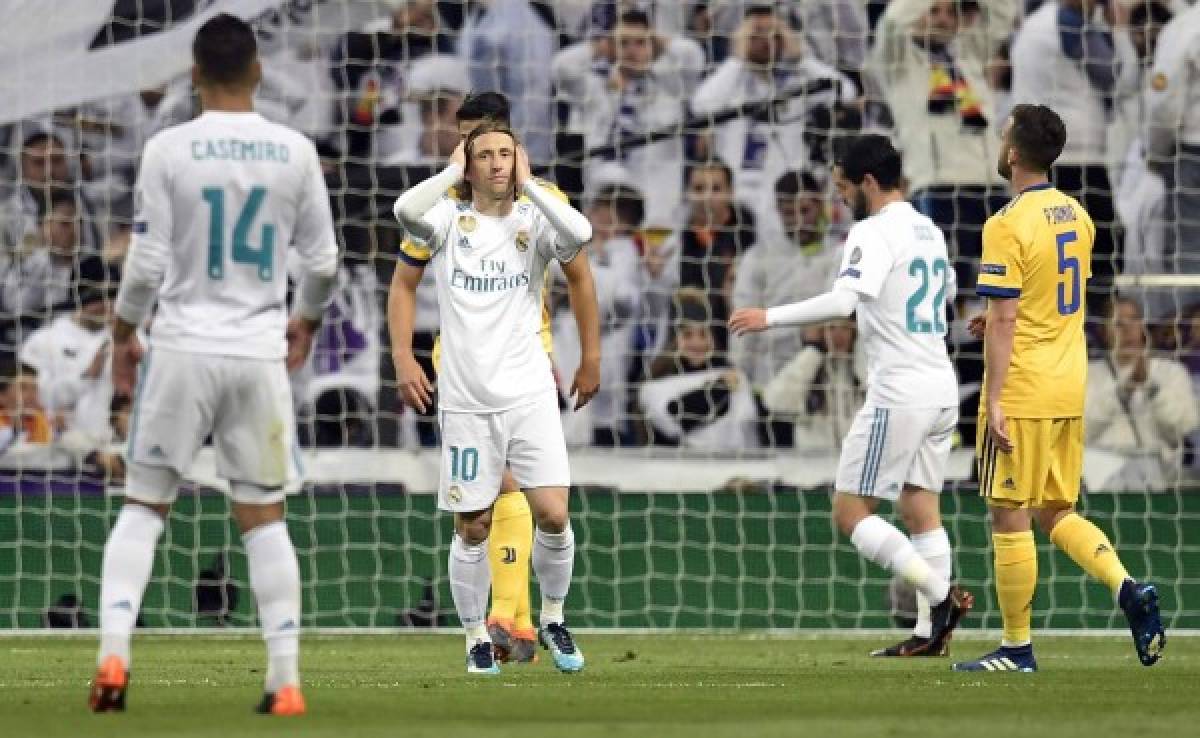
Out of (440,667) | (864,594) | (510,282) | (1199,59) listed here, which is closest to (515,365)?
(510,282)

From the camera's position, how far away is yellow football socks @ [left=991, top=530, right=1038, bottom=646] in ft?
27.4

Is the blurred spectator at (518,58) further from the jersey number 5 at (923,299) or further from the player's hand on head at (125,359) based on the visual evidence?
the player's hand on head at (125,359)

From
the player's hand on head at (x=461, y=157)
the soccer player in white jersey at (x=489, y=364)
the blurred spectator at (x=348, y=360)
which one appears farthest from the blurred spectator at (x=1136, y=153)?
the player's hand on head at (x=461, y=157)

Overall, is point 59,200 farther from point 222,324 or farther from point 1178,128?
point 222,324

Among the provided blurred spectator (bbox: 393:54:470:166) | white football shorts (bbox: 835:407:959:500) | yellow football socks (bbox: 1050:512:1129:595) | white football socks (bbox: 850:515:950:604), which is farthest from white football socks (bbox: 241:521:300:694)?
blurred spectator (bbox: 393:54:470:166)

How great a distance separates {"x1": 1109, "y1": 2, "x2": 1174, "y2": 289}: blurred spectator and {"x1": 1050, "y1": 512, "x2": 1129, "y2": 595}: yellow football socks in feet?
21.3

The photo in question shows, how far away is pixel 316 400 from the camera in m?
14.5

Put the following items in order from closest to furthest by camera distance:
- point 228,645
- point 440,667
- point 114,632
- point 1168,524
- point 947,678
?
point 114,632
point 947,678
point 440,667
point 228,645
point 1168,524

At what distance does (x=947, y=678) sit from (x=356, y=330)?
293 inches

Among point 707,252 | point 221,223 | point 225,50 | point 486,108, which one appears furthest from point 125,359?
point 707,252

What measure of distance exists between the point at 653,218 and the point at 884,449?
5.77 meters

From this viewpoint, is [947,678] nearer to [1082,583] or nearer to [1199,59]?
[1082,583]

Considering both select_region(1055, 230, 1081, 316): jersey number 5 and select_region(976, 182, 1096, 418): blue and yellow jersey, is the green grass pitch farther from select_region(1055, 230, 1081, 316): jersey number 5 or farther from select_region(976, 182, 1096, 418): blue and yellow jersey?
select_region(1055, 230, 1081, 316): jersey number 5

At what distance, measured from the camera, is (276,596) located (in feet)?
19.6
